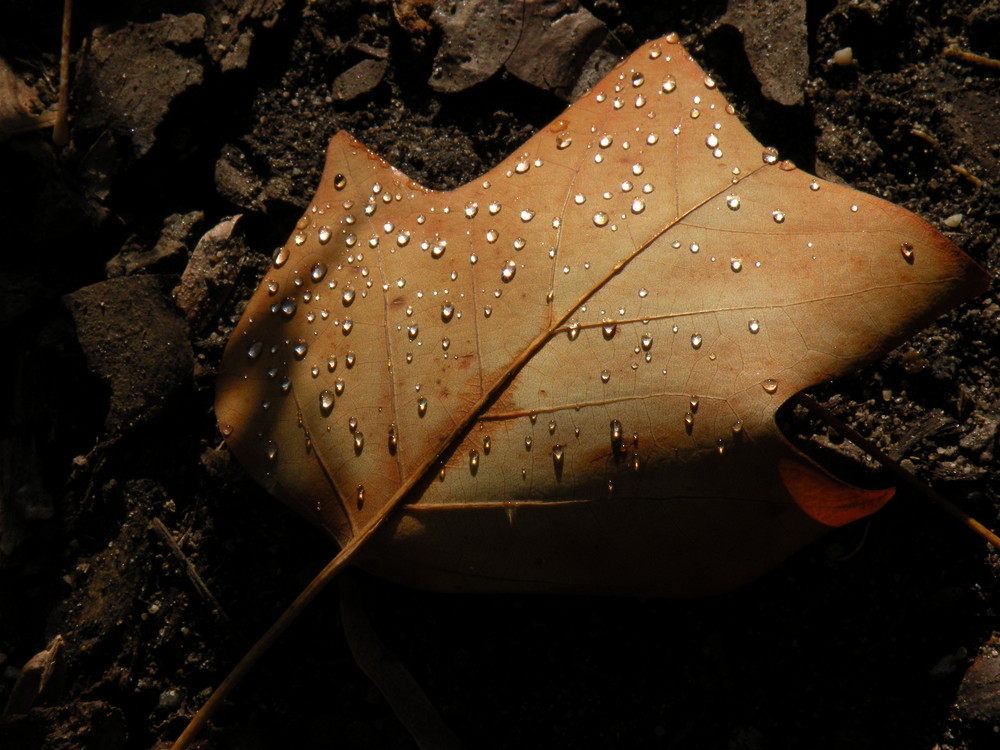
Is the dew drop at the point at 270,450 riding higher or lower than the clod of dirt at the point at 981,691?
higher

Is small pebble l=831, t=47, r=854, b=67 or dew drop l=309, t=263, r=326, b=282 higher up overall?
small pebble l=831, t=47, r=854, b=67

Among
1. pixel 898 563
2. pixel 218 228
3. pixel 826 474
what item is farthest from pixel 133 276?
pixel 898 563

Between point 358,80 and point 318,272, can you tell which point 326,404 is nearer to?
point 318,272

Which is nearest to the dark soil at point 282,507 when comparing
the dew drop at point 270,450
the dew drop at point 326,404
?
the dew drop at point 270,450

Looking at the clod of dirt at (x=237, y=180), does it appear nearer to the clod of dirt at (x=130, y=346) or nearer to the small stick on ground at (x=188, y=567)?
the clod of dirt at (x=130, y=346)

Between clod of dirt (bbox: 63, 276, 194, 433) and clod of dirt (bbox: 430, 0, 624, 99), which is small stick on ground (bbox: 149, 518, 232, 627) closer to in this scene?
clod of dirt (bbox: 63, 276, 194, 433)

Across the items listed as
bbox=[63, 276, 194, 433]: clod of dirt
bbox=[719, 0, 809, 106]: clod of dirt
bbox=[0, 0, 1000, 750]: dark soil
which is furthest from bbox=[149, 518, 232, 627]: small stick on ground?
bbox=[719, 0, 809, 106]: clod of dirt

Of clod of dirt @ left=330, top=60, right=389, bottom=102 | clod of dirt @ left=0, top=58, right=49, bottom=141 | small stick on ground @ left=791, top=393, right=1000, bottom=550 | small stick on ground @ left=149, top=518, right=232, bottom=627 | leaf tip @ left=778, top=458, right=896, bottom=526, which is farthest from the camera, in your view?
clod of dirt @ left=330, top=60, right=389, bottom=102

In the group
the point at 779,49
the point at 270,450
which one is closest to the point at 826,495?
the point at 270,450
